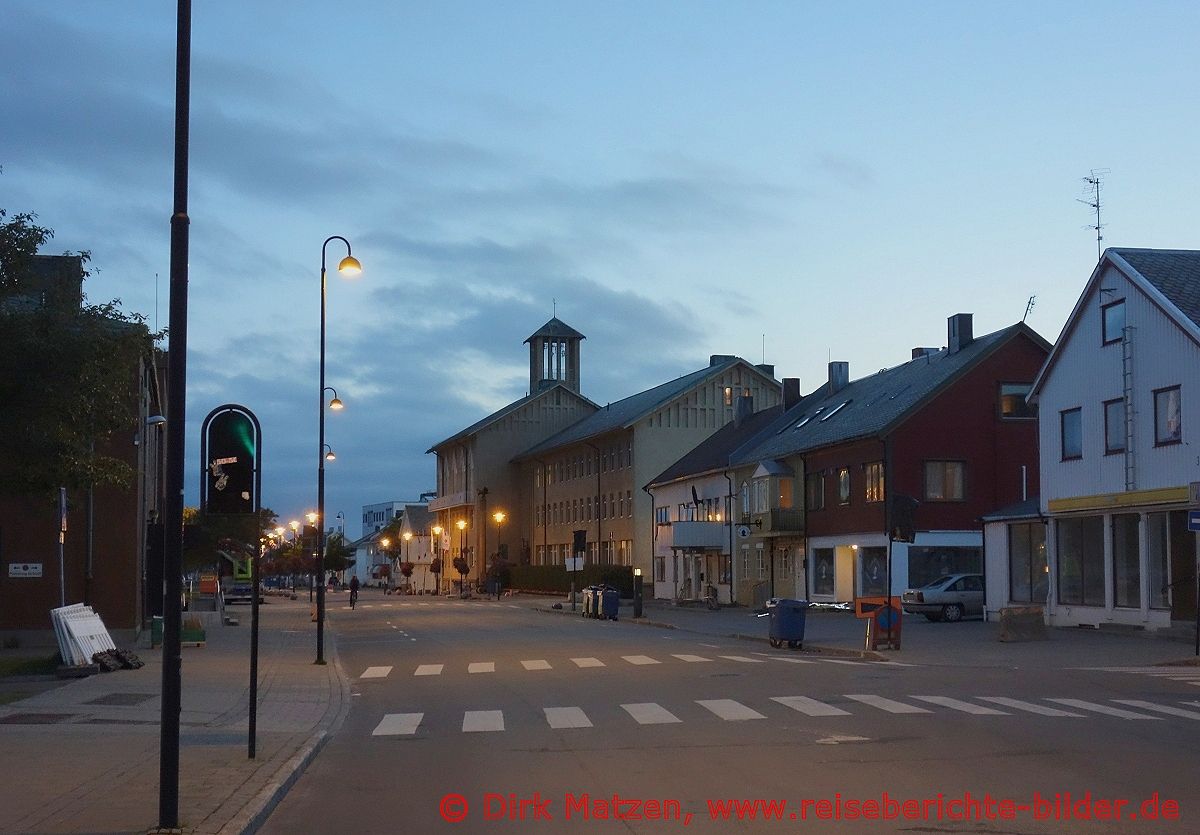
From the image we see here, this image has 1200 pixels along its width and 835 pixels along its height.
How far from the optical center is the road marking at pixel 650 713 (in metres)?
16.6

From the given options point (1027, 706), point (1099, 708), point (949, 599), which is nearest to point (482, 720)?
point (1027, 706)

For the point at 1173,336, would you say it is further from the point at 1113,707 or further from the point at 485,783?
the point at 485,783

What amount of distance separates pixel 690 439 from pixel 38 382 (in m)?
63.9

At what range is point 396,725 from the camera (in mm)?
17266

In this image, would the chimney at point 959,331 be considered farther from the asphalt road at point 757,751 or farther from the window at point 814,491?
the asphalt road at point 757,751

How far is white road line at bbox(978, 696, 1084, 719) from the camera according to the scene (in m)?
16.5

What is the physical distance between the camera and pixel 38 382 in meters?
20.2

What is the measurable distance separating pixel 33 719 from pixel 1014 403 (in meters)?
42.2

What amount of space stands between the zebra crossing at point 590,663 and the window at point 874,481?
73.2 feet

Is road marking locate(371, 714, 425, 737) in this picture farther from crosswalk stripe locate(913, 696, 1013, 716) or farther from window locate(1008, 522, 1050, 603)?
window locate(1008, 522, 1050, 603)

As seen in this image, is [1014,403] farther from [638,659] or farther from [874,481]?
[638,659]

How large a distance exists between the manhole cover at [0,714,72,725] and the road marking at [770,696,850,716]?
900 cm

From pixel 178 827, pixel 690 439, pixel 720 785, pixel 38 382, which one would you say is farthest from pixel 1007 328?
pixel 178 827

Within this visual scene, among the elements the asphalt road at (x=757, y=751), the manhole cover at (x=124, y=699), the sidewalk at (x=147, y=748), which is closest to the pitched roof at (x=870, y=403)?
the asphalt road at (x=757, y=751)
